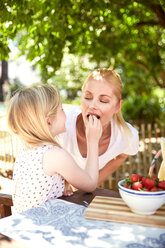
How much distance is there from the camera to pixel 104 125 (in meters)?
2.71

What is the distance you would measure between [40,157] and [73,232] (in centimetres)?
60

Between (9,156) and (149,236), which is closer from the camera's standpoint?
(149,236)

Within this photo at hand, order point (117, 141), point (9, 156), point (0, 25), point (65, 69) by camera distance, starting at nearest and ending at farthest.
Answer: point (117, 141), point (0, 25), point (9, 156), point (65, 69)

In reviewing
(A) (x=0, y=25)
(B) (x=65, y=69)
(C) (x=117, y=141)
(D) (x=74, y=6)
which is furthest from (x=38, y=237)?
(B) (x=65, y=69)

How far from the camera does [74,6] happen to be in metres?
4.22

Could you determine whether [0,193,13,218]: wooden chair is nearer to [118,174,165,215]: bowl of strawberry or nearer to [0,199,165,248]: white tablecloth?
[0,199,165,248]: white tablecloth

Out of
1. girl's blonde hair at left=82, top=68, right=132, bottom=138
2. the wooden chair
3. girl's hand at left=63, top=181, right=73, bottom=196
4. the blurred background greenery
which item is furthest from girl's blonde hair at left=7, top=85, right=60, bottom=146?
the blurred background greenery

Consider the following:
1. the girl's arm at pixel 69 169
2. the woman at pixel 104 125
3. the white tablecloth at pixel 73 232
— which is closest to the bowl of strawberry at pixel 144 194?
the white tablecloth at pixel 73 232

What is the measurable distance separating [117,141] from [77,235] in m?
1.56

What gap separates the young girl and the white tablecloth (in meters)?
0.26

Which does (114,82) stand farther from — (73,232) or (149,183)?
(73,232)

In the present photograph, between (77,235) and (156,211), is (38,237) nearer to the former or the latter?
(77,235)

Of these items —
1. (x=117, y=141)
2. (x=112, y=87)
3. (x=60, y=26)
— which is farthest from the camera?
(x=60, y=26)

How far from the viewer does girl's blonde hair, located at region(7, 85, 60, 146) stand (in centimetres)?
185
